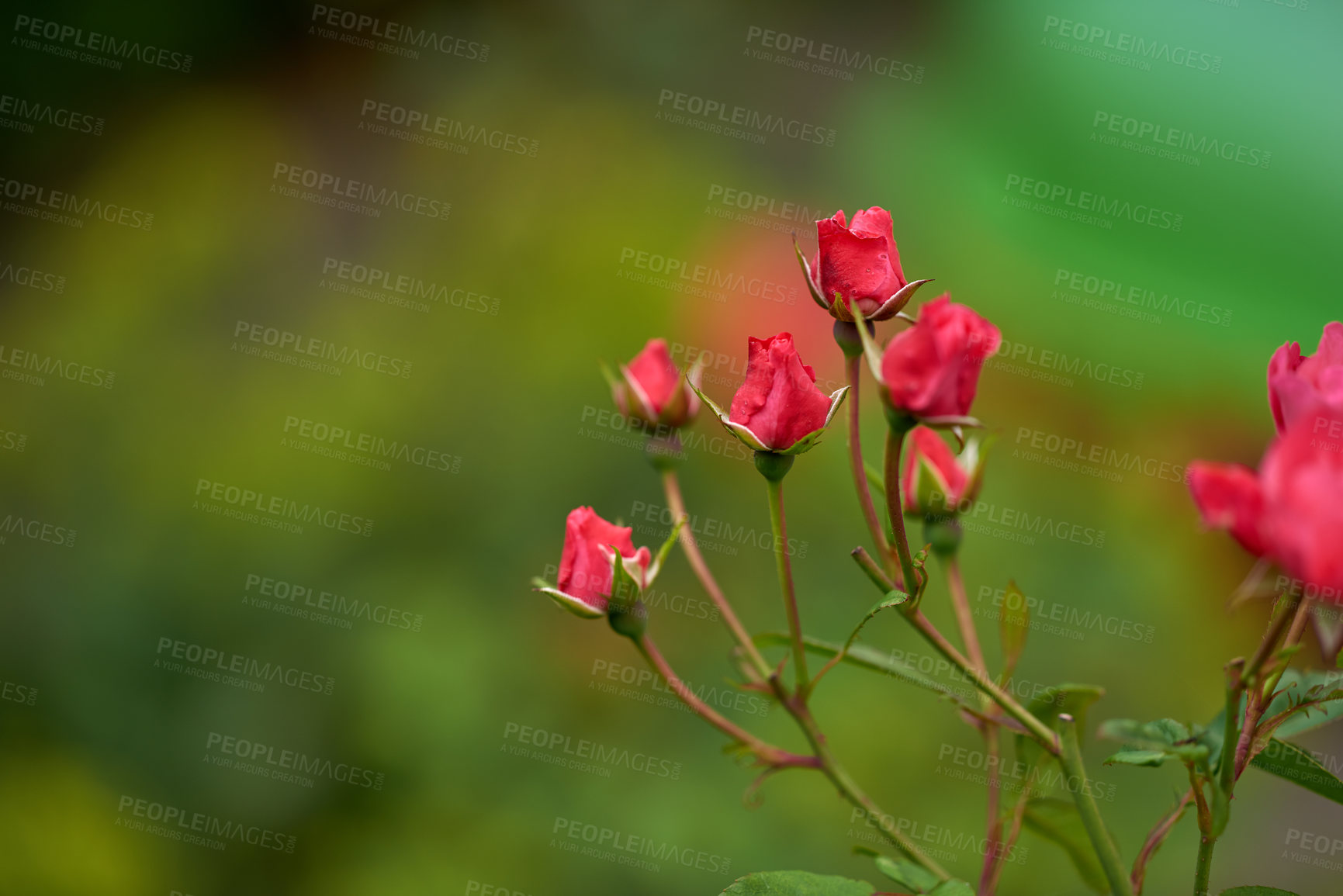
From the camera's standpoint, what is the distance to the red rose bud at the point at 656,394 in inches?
39.7

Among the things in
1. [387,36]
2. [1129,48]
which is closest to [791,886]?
[1129,48]

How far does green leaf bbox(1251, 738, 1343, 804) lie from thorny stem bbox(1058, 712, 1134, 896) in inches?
5.1

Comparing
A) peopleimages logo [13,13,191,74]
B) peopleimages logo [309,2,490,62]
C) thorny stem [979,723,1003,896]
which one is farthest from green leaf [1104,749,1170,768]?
peopleimages logo [13,13,191,74]

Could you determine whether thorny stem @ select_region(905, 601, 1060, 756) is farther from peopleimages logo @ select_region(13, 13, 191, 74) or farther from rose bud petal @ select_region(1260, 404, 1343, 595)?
peopleimages logo @ select_region(13, 13, 191, 74)

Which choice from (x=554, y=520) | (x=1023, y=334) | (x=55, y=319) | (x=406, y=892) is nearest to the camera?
(x=406, y=892)

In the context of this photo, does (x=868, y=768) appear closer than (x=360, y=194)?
Yes

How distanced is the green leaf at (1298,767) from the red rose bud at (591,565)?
476 millimetres

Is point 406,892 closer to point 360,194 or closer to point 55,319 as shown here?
point 55,319

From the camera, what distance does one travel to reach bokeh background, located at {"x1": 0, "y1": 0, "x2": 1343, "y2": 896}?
2059mm

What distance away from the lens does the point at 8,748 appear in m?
2.15

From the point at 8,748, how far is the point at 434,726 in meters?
1.01

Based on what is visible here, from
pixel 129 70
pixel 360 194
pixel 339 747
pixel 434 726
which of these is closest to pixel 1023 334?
pixel 434 726

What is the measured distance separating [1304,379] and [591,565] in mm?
550

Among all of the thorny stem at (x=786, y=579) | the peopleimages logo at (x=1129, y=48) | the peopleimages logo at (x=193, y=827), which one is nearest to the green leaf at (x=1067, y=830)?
the thorny stem at (x=786, y=579)
